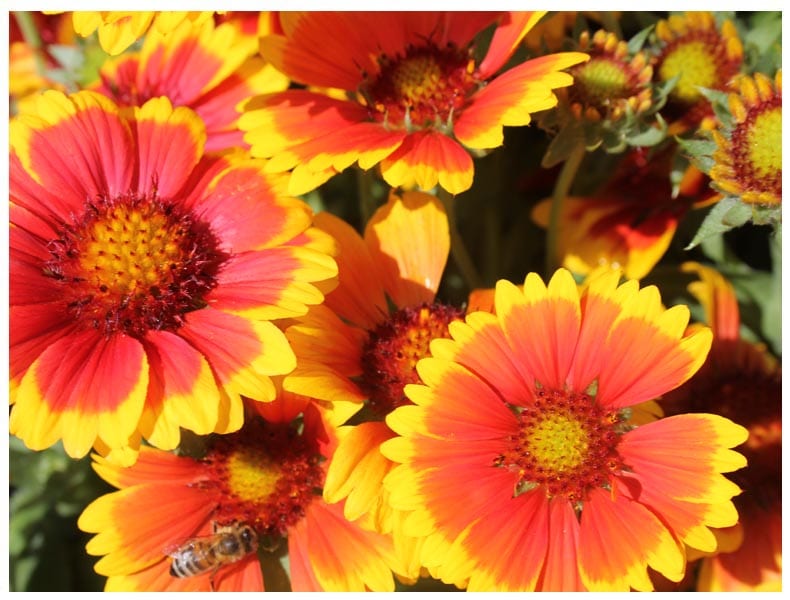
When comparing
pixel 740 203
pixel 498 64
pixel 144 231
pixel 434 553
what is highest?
Result: pixel 498 64

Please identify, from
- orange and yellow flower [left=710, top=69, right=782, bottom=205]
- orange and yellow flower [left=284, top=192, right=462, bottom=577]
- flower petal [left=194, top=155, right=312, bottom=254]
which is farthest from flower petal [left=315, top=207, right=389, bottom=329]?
orange and yellow flower [left=710, top=69, right=782, bottom=205]

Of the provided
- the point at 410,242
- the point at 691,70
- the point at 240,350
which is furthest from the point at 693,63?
the point at 240,350

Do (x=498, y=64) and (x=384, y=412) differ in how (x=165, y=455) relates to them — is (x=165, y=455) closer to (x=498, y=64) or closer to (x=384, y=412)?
(x=384, y=412)

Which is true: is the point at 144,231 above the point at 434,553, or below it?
above

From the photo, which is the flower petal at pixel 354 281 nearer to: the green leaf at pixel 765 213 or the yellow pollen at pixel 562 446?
the yellow pollen at pixel 562 446

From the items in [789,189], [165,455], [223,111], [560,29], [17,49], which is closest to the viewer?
[789,189]

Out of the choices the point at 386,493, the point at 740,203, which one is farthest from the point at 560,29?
the point at 386,493

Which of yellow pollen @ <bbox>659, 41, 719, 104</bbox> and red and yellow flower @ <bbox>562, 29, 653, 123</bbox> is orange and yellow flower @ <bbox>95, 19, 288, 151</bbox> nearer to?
red and yellow flower @ <bbox>562, 29, 653, 123</bbox>
